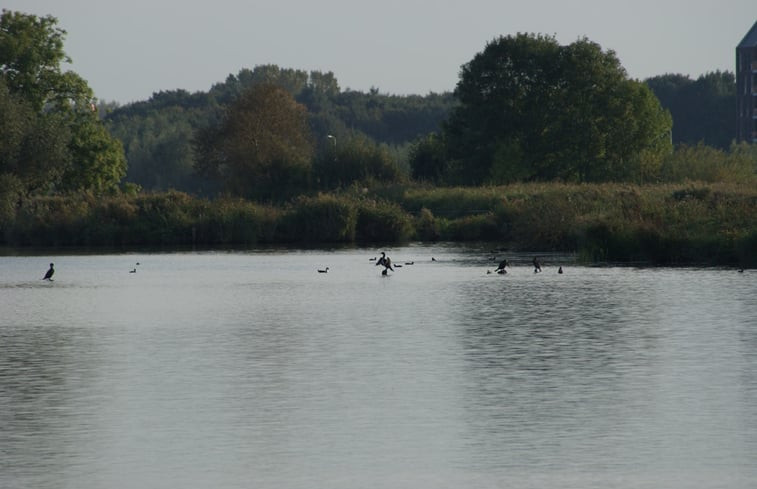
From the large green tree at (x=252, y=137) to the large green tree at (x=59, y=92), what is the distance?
13055 millimetres

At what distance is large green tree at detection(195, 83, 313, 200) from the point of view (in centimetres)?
10588

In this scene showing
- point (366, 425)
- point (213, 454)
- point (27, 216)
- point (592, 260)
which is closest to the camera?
point (213, 454)

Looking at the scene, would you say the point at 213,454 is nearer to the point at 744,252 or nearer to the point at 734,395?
the point at 734,395

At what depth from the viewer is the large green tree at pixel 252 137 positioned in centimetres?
10588

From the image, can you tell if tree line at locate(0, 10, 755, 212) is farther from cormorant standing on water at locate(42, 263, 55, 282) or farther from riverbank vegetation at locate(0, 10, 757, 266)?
cormorant standing on water at locate(42, 263, 55, 282)

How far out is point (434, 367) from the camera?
20.1 meters

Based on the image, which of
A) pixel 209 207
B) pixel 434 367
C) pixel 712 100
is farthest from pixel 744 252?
pixel 712 100

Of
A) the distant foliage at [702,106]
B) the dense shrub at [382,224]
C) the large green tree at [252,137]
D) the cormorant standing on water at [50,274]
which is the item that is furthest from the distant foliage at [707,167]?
the distant foliage at [702,106]

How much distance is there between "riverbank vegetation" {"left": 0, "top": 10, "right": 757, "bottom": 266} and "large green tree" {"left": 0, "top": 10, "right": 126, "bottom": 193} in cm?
13

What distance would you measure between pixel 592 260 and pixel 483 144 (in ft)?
153

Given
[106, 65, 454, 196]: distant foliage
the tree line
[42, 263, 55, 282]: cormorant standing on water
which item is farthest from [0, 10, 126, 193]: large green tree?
[106, 65, 454, 196]: distant foliage

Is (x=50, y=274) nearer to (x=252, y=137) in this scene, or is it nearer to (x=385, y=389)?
(x=385, y=389)

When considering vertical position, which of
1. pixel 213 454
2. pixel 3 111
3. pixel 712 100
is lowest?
pixel 213 454

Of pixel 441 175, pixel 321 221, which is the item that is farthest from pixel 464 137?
pixel 321 221
